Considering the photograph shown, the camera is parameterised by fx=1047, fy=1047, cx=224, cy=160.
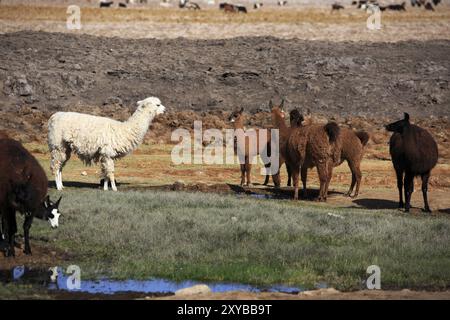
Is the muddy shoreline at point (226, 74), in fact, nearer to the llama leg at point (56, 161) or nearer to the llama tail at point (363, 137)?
A: the llama tail at point (363, 137)

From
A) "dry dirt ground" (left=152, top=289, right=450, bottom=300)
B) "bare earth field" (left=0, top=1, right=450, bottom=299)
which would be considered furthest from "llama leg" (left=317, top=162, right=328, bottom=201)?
"dry dirt ground" (left=152, top=289, right=450, bottom=300)

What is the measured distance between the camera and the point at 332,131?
2031 cm

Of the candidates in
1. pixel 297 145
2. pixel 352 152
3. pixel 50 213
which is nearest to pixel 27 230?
pixel 50 213

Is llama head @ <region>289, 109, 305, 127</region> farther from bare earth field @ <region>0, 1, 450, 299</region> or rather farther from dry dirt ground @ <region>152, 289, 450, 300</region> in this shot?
dry dirt ground @ <region>152, 289, 450, 300</region>

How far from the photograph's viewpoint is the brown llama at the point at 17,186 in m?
13.8

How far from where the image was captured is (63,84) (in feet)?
127

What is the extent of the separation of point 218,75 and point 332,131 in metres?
19.9

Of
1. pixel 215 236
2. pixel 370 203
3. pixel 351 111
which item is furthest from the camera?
pixel 351 111

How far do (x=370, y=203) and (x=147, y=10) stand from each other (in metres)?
37.9

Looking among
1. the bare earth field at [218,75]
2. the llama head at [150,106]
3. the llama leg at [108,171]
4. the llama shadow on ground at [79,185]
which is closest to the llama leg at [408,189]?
the llama head at [150,106]

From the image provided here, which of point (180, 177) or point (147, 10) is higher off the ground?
point (147, 10)
